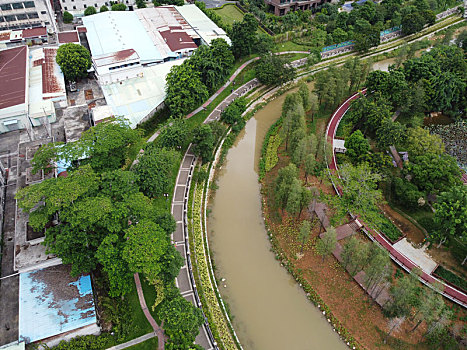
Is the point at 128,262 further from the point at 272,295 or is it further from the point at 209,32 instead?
the point at 209,32

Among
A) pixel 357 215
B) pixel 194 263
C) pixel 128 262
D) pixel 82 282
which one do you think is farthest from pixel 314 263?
pixel 82 282

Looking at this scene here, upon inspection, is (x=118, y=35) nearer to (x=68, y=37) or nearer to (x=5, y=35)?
(x=68, y=37)

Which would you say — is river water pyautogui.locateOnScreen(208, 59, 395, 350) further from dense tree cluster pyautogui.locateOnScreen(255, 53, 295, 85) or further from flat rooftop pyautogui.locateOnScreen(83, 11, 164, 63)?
flat rooftop pyautogui.locateOnScreen(83, 11, 164, 63)

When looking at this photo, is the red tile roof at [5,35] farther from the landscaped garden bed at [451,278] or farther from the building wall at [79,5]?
the landscaped garden bed at [451,278]

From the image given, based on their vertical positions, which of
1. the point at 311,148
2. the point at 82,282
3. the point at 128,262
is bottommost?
the point at 82,282

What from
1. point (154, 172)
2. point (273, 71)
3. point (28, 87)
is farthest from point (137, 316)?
point (273, 71)

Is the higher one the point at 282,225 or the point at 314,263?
the point at 282,225
